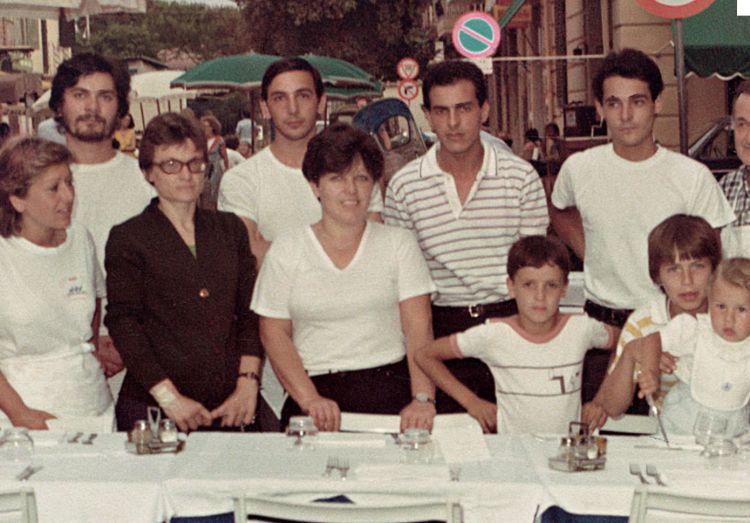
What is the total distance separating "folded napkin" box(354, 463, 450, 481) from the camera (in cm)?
390

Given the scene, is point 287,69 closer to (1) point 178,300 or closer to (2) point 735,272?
(1) point 178,300

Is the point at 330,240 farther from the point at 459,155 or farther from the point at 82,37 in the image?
the point at 82,37

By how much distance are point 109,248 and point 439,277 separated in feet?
4.68

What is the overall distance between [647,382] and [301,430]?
1223mm

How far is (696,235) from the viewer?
194 inches

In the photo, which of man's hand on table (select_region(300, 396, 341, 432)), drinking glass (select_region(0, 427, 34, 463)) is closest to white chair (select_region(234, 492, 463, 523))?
drinking glass (select_region(0, 427, 34, 463))

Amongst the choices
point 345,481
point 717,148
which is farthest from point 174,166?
point 717,148

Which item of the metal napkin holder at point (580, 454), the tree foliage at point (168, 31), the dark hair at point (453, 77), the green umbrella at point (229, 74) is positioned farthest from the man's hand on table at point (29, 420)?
the tree foliage at point (168, 31)

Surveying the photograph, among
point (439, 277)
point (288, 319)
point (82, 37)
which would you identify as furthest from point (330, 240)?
point (82, 37)

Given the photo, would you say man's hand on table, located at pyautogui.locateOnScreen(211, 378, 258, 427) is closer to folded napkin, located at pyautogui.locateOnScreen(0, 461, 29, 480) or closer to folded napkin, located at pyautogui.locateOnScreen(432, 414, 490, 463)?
folded napkin, located at pyautogui.locateOnScreen(432, 414, 490, 463)

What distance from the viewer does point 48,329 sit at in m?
5.02

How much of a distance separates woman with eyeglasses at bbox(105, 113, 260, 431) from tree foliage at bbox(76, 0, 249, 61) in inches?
3622

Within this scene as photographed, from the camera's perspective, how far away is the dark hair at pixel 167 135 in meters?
5.06

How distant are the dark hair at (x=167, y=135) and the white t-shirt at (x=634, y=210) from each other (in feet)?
5.75
